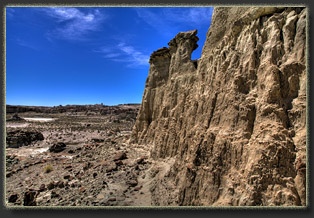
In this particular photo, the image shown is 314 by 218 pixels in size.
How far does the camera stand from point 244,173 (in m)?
4.45

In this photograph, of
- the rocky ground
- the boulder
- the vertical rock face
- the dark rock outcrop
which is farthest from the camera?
the dark rock outcrop

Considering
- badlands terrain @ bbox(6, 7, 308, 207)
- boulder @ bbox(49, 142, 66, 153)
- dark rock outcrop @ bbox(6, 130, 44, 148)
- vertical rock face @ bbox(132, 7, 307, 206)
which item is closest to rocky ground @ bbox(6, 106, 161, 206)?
badlands terrain @ bbox(6, 7, 308, 207)

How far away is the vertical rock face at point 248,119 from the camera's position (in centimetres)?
393

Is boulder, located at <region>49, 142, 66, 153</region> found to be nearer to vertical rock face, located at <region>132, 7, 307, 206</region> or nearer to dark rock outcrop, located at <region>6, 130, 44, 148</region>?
dark rock outcrop, located at <region>6, 130, 44, 148</region>

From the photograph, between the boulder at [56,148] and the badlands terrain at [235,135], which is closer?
the badlands terrain at [235,135]

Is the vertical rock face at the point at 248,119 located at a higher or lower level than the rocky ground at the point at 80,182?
higher

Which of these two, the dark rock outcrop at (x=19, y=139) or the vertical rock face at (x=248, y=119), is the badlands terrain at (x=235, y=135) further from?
the dark rock outcrop at (x=19, y=139)

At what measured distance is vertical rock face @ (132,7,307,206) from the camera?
3930 mm

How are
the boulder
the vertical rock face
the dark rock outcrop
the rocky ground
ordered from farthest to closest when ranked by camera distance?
the dark rock outcrop → the boulder → the rocky ground → the vertical rock face

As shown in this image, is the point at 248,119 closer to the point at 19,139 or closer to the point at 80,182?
the point at 80,182

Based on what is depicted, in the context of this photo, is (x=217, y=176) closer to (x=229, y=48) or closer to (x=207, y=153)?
(x=207, y=153)

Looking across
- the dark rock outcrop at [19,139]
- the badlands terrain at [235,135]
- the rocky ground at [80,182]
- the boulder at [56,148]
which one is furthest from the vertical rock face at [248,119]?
the dark rock outcrop at [19,139]

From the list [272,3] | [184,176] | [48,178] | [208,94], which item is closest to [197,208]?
[184,176]

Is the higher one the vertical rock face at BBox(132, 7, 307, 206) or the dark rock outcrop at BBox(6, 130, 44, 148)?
the vertical rock face at BBox(132, 7, 307, 206)
